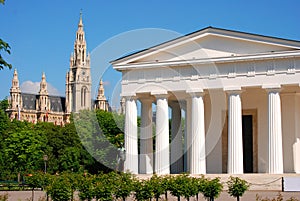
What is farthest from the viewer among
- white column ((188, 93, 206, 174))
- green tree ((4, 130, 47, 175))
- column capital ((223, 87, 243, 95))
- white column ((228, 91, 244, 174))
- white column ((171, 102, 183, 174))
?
green tree ((4, 130, 47, 175))

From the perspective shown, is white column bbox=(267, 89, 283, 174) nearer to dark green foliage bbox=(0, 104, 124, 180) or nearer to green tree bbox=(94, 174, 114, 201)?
green tree bbox=(94, 174, 114, 201)

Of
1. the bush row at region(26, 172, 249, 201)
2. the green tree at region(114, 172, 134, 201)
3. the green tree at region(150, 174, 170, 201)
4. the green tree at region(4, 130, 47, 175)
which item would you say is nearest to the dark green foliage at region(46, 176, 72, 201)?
the bush row at region(26, 172, 249, 201)

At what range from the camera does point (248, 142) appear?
1885 inches

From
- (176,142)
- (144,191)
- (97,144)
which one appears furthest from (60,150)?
(144,191)

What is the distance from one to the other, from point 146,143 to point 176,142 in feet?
9.95

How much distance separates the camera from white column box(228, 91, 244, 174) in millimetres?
42531

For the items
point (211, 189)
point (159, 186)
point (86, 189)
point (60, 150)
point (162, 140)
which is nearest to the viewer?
point (86, 189)

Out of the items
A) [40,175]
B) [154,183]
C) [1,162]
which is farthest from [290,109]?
[1,162]

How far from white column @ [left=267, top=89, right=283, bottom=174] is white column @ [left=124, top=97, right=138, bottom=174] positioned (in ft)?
35.3

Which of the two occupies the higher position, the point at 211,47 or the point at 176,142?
the point at 211,47

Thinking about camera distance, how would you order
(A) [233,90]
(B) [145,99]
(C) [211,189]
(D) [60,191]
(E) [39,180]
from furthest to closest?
(B) [145,99]
(A) [233,90]
(E) [39,180]
(C) [211,189]
(D) [60,191]

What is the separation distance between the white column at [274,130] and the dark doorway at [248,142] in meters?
5.60

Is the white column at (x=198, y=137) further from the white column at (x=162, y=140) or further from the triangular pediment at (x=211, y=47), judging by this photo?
the triangular pediment at (x=211, y=47)

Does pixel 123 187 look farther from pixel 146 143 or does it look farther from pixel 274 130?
pixel 146 143
